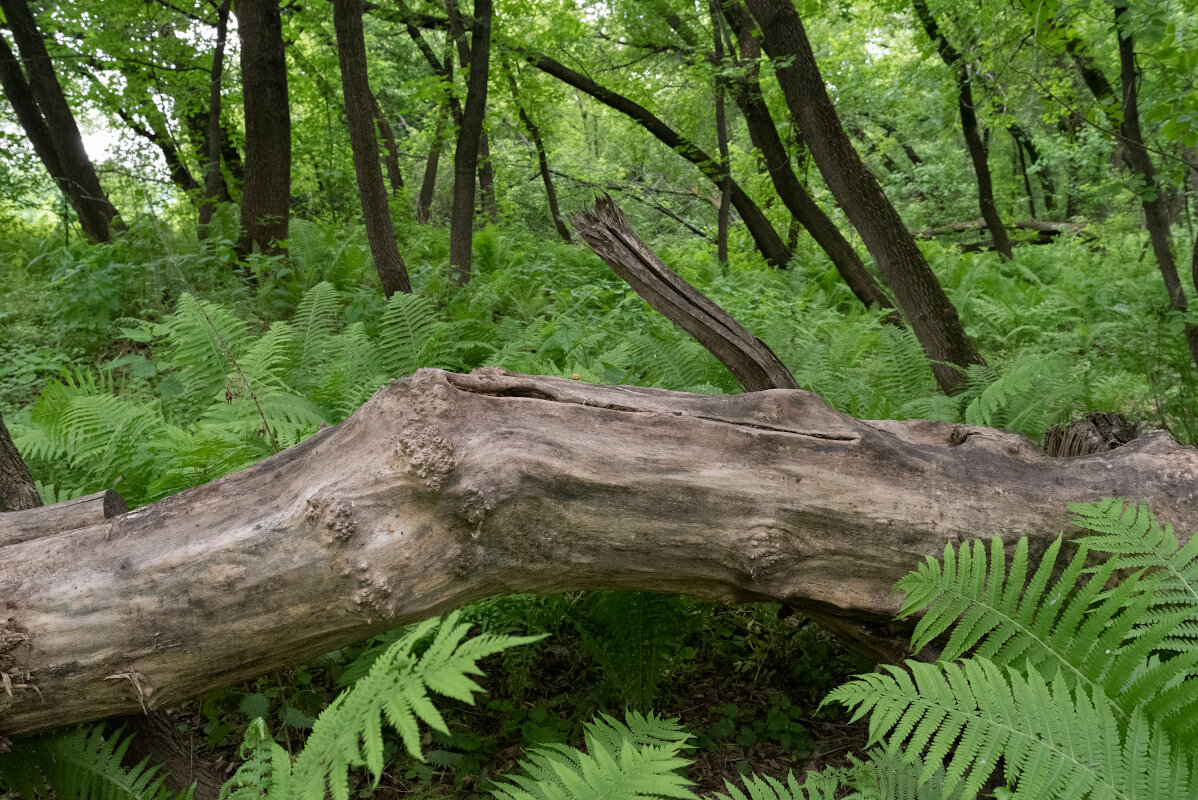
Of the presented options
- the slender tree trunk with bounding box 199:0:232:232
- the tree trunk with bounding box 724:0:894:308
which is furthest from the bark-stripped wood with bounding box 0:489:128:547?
the slender tree trunk with bounding box 199:0:232:232

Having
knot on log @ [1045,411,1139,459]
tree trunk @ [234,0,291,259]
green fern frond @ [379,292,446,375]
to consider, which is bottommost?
knot on log @ [1045,411,1139,459]

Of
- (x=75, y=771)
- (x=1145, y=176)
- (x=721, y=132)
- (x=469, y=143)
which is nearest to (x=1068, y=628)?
(x=75, y=771)

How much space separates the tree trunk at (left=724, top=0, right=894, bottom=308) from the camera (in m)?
7.25

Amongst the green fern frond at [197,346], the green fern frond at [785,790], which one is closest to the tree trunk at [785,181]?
the green fern frond at [197,346]

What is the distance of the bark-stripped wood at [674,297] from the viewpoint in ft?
10.0

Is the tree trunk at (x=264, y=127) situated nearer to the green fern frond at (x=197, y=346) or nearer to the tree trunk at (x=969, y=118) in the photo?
the green fern frond at (x=197, y=346)

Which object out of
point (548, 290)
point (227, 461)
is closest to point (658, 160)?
point (548, 290)

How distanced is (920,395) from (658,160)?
51.6ft

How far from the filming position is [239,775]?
1.59m

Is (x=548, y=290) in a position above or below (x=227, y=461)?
above

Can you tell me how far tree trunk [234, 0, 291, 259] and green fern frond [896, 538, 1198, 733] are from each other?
6729 mm

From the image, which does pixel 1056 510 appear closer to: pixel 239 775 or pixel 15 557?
pixel 239 775

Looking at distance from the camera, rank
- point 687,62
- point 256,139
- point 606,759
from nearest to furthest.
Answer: point 606,759
point 256,139
point 687,62

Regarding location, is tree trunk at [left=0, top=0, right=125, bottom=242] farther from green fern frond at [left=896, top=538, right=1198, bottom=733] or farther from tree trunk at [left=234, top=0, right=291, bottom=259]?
green fern frond at [left=896, top=538, right=1198, bottom=733]
